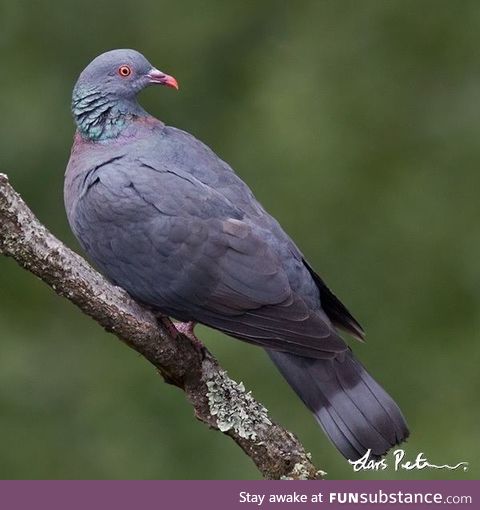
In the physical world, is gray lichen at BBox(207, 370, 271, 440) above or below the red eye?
below

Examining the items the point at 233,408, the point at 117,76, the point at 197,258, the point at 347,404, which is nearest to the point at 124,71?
the point at 117,76

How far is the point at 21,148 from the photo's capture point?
31.9 ft

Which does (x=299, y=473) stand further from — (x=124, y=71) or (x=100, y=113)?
(x=124, y=71)

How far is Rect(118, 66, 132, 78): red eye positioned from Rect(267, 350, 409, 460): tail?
1607 mm

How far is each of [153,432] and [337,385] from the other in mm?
3540

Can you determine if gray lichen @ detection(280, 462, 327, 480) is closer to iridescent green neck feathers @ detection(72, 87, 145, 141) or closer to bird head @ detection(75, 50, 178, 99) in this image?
iridescent green neck feathers @ detection(72, 87, 145, 141)

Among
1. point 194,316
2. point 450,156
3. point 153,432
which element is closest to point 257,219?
point 194,316

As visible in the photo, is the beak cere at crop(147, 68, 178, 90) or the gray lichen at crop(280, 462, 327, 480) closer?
the gray lichen at crop(280, 462, 327, 480)

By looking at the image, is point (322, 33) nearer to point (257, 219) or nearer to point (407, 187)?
point (407, 187)

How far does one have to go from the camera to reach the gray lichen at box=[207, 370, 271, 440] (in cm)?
590

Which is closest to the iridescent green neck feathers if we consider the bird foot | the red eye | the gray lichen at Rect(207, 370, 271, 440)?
the red eye

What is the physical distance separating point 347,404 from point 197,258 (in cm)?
93

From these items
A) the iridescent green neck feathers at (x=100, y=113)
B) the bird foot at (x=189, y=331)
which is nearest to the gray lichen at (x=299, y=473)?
the bird foot at (x=189, y=331)

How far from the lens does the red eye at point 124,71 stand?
6730 millimetres
